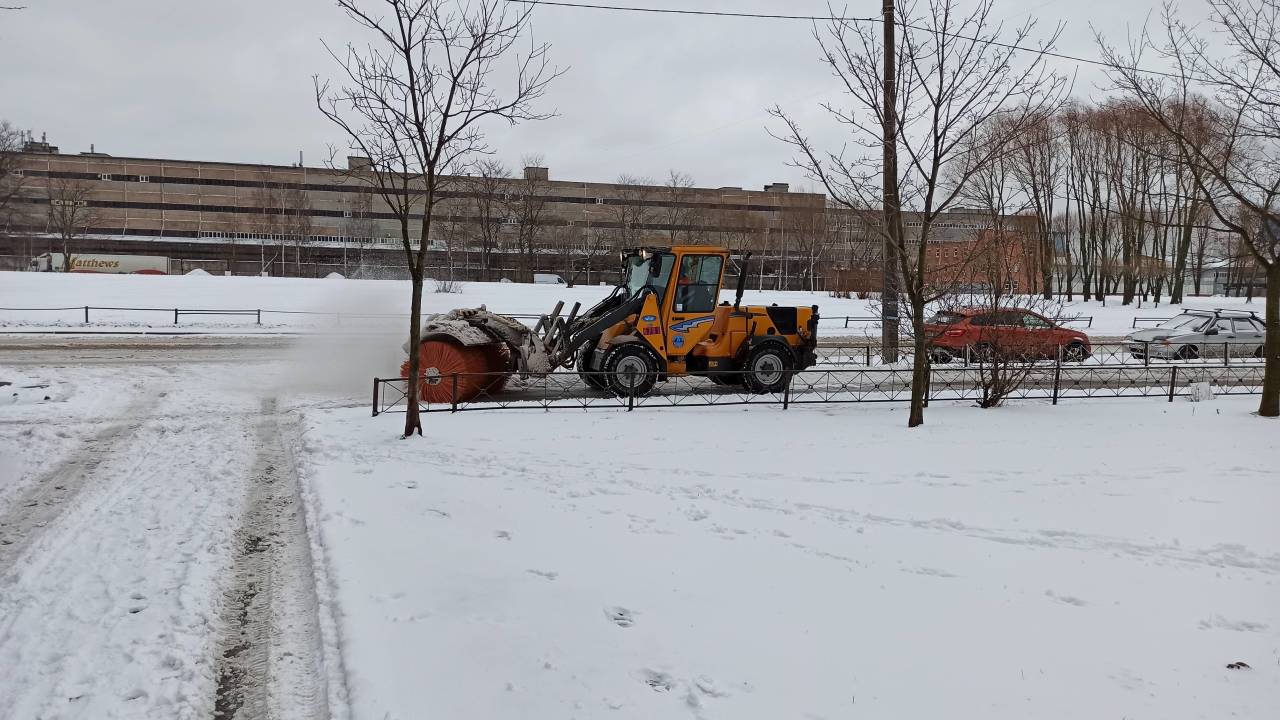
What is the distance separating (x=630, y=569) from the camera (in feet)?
20.4

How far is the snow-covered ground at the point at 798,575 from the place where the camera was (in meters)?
4.45

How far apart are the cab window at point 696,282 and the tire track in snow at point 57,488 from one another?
890 cm

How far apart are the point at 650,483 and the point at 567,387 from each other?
6137mm

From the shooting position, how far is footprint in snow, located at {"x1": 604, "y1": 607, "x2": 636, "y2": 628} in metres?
5.22

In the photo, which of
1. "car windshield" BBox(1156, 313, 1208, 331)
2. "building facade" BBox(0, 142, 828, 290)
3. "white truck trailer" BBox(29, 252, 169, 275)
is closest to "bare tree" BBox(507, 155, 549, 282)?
"building facade" BBox(0, 142, 828, 290)

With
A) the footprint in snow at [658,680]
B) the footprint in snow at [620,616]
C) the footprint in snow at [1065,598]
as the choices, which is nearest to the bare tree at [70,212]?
the footprint in snow at [620,616]

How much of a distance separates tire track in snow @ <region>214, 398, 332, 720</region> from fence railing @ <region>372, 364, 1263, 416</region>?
17.1 ft

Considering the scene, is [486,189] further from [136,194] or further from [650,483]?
[650,483]

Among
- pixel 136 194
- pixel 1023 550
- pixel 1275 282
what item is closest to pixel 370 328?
pixel 1023 550

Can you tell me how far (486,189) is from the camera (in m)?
64.4

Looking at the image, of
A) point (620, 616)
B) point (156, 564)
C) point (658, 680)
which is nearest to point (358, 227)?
point (156, 564)

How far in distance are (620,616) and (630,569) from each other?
881 millimetres

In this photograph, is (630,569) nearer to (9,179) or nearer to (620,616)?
(620,616)

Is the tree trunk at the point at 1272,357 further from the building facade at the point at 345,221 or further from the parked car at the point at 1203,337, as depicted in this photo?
Answer: the building facade at the point at 345,221
